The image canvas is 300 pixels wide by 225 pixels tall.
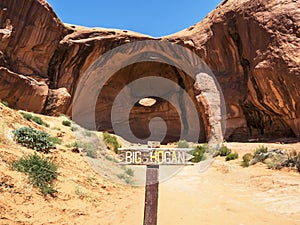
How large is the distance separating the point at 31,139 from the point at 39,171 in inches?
93.4

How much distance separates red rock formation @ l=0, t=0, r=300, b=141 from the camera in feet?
55.0

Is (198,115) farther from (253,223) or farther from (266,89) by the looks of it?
(253,223)

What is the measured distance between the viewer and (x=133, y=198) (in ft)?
22.8

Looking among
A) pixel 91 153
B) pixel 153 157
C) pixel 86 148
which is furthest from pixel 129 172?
pixel 153 157

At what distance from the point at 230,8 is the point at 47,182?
18587mm

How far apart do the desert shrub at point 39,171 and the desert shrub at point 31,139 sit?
155 centimetres

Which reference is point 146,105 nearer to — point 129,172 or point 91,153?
point 91,153

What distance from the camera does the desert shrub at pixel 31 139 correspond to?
25.9 ft

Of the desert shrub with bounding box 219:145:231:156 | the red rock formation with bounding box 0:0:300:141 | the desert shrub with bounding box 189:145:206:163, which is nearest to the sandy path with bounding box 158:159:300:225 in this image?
the desert shrub with bounding box 189:145:206:163

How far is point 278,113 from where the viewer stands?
58.5ft

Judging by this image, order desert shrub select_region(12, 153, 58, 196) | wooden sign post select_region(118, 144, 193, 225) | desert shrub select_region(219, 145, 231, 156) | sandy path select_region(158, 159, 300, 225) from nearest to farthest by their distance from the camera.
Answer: wooden sign post select_region(118, 144, 193, 225) < sandy path select_region(158, 159, 300, 225) < desert shrub select_region(12, 153, 58, 196) < desert shrub select_region(219, 145, 231, 156)

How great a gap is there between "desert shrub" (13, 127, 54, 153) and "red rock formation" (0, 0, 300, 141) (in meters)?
10.7

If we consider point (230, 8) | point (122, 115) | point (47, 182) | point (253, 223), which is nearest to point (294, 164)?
point (253, 223)

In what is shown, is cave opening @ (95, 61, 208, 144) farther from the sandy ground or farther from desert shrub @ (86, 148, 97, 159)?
the sandy ground
